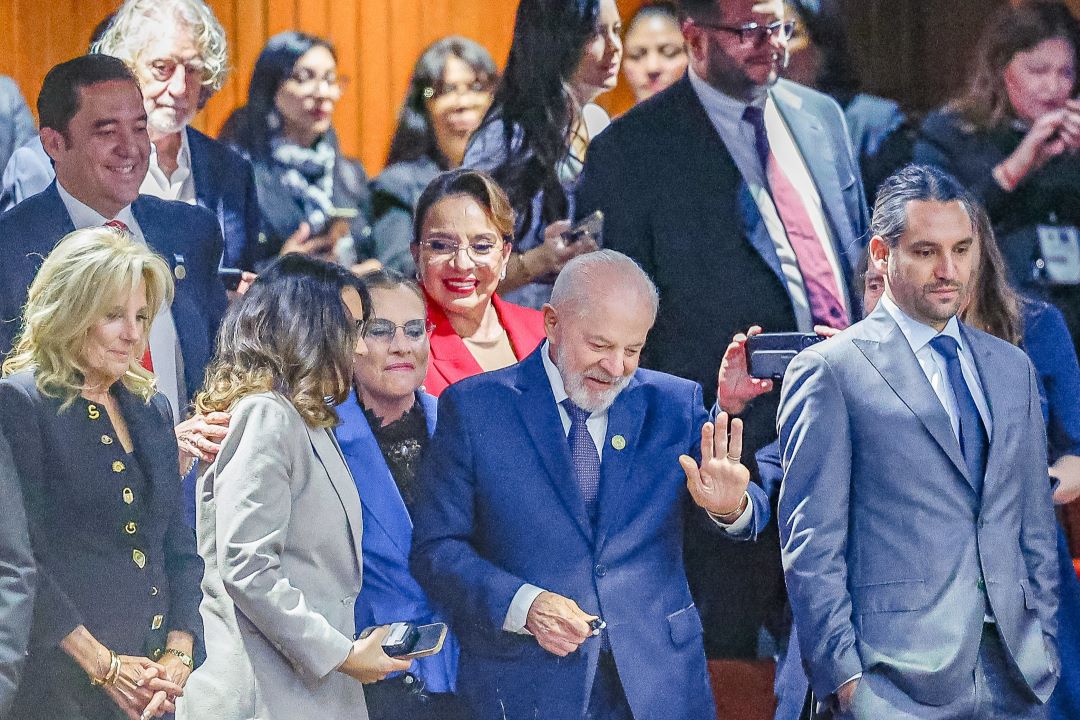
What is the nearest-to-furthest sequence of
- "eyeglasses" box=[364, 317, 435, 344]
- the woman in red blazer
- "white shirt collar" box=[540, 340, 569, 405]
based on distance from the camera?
"white shirt collar" box=[540, 340, 569, 405] < "eyeglasses" box=[364, 317, 435, 344] < the woman in red blazer

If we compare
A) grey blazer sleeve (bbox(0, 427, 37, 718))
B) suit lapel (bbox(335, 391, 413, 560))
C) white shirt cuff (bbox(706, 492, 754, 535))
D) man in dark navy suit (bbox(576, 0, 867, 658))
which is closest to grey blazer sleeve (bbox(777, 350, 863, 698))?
white shirt cuff (bbox(706, 492, 754, 535))

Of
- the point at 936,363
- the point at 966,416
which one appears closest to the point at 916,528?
the point at 966,416

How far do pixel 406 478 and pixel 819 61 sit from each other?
1816mm

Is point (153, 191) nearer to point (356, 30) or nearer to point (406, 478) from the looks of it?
point (356, 30)

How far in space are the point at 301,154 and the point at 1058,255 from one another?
93.7 inches

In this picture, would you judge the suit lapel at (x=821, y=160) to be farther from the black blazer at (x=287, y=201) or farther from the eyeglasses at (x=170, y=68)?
the eyeglasses at (x=170, y=68)

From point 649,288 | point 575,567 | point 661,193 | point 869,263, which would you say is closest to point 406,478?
point 575,567

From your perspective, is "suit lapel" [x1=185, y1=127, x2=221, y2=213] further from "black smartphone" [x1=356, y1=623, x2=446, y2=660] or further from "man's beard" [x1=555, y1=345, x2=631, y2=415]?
"black smartphone" [x1=356, y1=623, x2=446, y2=660]

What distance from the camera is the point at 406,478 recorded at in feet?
14.6

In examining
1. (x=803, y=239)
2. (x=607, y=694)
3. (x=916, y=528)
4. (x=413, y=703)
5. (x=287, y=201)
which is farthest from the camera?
(x=803, y=239)

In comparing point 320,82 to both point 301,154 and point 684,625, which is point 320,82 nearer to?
point 301,154

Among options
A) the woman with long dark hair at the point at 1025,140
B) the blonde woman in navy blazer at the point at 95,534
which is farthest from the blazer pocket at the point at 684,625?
the woman with long dark hair at the point at 1025,140

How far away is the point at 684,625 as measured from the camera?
14.3ft

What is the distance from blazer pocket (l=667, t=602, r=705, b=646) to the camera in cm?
435
